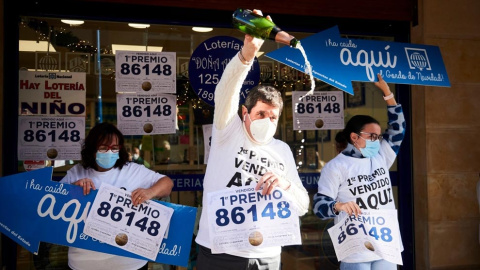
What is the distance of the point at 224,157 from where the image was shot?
324 centimetres

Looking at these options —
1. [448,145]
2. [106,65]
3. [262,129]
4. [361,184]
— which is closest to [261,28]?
[262,129]

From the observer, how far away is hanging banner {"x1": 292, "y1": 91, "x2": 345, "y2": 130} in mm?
5930

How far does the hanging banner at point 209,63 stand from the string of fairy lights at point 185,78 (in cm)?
8

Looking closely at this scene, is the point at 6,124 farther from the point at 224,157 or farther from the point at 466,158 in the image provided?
the point at 466,158

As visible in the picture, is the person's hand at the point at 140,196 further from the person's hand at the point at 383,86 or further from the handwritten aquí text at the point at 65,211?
the person's hand at the point at 383,86

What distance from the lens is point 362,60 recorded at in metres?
4.61

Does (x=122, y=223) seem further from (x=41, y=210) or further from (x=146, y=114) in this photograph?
(x=146, y=114)

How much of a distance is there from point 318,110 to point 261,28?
3166mm

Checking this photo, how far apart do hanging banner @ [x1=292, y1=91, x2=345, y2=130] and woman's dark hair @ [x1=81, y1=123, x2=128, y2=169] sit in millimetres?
2506

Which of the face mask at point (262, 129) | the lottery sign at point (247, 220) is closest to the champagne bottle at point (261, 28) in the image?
the face mask at point (262, 129)

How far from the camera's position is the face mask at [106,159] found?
376 centimetres

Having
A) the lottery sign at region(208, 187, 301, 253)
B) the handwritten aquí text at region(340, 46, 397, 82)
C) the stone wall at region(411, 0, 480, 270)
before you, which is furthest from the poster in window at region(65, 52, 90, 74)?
the stone wall at region(411, 0, 480, 270)

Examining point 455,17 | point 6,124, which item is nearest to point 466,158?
point 455,17

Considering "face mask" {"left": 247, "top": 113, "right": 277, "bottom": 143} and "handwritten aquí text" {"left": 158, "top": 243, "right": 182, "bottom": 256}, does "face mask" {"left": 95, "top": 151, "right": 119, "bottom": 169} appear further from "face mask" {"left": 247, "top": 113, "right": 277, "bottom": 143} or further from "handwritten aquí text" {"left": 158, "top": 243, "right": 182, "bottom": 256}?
"face mask" {"left": 247, "top": 113, "right": 277, "bottom": 143}
